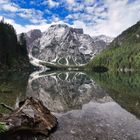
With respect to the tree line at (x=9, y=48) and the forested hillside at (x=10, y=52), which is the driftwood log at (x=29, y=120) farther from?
the tree line at (x=9, y=48)

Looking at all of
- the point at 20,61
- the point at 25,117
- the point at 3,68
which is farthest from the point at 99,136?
the point at 20,61

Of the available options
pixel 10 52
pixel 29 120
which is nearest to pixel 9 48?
pixel 10 52

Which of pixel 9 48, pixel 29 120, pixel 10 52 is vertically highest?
pixel 9 48

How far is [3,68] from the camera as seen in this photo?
147000mm

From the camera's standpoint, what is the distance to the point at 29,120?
23438 millimetres

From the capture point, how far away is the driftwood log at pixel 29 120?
878 inches

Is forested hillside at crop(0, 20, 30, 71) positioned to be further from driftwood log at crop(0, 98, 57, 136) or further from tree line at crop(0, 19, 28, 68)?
driftwood log at crop(0, 98, 57, 136)

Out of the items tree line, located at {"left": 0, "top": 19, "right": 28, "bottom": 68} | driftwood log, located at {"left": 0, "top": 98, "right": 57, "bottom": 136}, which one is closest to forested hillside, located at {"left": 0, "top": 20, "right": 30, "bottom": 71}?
tree line, located at {"left": 0, "top": 19, "right": 28, "bottom": 68}

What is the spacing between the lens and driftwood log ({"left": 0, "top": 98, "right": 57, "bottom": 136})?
73.2 feet

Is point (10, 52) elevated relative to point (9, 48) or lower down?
lower down

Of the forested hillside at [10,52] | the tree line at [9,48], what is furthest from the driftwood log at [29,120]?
the tree line at [9,48]

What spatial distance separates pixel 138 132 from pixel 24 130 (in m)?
10.2

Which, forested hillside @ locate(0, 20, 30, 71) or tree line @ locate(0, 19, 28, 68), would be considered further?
tree line @ locate(0, 19, 28, 68)

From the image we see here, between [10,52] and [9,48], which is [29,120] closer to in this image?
[10,52]
